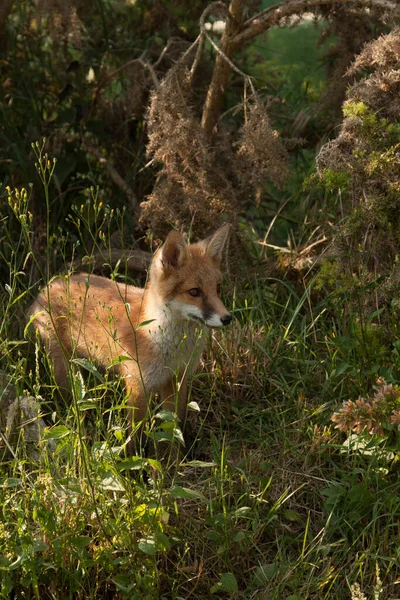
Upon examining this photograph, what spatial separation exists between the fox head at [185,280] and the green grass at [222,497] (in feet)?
1.83

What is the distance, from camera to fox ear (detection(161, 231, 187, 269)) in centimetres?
466

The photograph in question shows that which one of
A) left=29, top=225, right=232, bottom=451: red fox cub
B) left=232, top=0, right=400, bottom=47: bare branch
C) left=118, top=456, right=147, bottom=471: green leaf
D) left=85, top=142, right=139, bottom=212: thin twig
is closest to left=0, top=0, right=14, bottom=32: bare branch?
left=85, top=142, right=139, bottom=212: thin twig

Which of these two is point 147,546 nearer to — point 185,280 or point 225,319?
point 225,319

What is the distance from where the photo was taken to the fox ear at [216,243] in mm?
4906

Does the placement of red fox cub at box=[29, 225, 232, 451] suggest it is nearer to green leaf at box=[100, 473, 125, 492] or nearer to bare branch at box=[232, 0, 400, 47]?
green leaf at box=[100, 473, 125, 492]

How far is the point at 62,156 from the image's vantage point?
6570 mm

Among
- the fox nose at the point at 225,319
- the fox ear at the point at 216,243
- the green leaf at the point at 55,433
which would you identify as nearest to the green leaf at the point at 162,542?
the green leaf at the point at 55,433

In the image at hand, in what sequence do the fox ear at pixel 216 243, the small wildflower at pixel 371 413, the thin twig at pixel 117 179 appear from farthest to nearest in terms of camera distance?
the thin twig at pixel 117 179 < the fox ear at pixel 216 243 < the small wildflower at pixel 371 413

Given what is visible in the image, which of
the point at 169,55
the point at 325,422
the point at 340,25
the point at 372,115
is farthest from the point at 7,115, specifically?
the point at 325,422

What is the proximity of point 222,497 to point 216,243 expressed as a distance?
66.7 inches

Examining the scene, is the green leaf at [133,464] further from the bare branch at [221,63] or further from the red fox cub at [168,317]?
the bare branch at [221,63]

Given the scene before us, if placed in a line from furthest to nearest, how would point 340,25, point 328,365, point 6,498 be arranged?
point 340,25 → point 328,365 → point 6,498

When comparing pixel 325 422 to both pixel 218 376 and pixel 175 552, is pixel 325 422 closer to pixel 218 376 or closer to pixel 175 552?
pixel 218 376

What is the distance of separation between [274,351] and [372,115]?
5.05 ft
